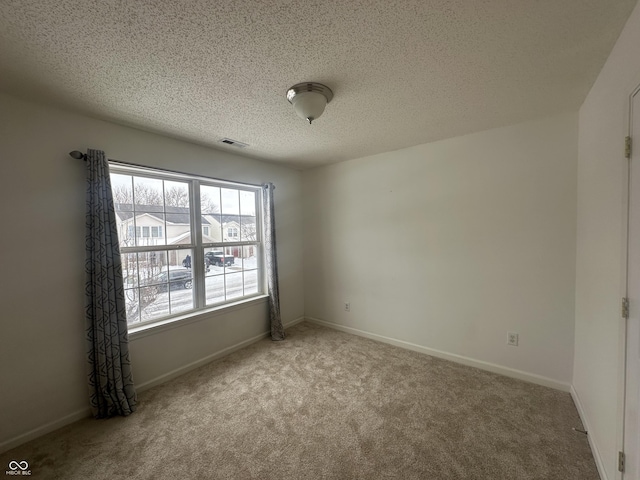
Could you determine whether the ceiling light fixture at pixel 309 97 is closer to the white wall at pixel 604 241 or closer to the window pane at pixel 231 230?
the white wall at pixel 604 241

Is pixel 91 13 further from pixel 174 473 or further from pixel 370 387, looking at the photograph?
pixel 370 387

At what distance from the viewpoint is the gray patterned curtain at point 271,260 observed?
333cm

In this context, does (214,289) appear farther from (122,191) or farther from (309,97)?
(309,97)

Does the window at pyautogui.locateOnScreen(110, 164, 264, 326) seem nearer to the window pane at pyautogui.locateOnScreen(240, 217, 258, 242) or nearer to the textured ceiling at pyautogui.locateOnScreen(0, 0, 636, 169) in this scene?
the window pane at pyautogui.locateOnScreen(240, 217, 258, 242)

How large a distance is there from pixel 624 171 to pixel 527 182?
→ 111cm

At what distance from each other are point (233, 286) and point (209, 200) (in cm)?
110

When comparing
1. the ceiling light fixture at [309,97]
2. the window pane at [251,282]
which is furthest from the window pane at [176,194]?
the ceiling light fixture at [309,97]

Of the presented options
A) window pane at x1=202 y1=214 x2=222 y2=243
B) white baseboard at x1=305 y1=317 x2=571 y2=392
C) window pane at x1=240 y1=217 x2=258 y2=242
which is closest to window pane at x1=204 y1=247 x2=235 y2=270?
window pane at x1=202 y1=214 x2=222 y2=243

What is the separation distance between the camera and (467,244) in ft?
8.41

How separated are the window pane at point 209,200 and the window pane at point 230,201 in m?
0.07

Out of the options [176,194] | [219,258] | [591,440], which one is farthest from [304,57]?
[591,440]

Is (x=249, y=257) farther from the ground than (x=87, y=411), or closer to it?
farther from the ground

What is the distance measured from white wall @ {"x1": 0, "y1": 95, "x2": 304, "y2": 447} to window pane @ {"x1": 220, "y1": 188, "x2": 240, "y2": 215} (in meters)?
0.85

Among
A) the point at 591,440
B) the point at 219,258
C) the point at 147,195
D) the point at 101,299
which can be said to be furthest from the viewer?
the point at 219,258
